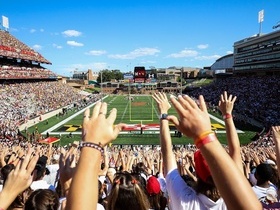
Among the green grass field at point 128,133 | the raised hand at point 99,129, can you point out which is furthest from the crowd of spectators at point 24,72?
the raised hand at point 99,129

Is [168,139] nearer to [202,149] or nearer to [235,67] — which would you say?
[202,149]

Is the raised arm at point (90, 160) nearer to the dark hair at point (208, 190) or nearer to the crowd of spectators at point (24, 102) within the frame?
the dark hair at point (208, 190)

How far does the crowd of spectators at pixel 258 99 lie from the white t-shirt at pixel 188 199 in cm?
2796

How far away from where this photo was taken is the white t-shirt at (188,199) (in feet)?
7.16

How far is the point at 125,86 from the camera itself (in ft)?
301

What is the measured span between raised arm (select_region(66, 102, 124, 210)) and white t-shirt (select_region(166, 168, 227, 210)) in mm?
892

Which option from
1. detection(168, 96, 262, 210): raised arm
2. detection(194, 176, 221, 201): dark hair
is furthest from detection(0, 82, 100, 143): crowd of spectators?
detection(168, 96, 262, 210): raised arm

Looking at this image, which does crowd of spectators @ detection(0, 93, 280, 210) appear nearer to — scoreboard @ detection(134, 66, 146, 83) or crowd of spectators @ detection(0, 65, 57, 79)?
crowd of spectators @ detection(0, 65, 57, 79)

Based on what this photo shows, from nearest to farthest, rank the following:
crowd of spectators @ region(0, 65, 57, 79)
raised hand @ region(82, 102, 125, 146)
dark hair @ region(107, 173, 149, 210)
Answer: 1. raised hand @ region(82, 102, 125, 146)
2. dark hair @ region(107, 173, 149, 210)
3. crowd of spectators @ region(0, 65, 57, 79)

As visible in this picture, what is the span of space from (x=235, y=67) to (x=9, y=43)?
48589 mm

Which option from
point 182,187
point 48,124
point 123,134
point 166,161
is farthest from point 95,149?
point 48,124

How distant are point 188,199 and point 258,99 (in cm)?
4225

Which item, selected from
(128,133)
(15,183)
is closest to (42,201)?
(15,183)

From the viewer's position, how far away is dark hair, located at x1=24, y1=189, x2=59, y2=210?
2461mm
